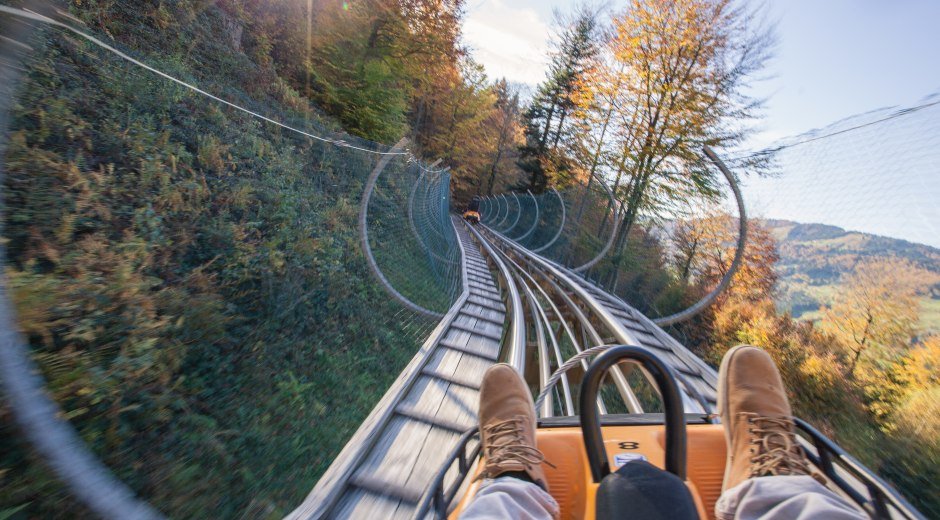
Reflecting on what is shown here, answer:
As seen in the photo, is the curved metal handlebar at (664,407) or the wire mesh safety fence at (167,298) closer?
the curved metal handlebar at (664,407)

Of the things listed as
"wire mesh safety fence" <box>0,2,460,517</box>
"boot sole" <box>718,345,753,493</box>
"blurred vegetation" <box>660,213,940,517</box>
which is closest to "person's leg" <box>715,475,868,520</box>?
"boot sole" <box>718,345,753,493</box>

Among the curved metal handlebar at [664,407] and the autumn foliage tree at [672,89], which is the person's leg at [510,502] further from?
the autumn foliage tree at [672,89]

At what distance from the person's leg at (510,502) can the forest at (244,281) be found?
160 cm

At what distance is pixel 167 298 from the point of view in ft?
7.48

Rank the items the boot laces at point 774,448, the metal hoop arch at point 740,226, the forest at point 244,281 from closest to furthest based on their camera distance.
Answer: the boot laces at point 774,448
the forest at point 244,281
the metal hoop arch at point 740,226

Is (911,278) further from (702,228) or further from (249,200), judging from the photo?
(249,200)

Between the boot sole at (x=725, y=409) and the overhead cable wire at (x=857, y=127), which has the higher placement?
the overhead cable wire at (x=857, y=127)

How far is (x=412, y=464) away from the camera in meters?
1.78

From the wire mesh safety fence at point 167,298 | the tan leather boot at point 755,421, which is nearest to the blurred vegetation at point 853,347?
the tan leather boot at point 755,421

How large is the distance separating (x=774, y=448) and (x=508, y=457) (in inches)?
37.5

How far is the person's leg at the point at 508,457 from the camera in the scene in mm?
1075

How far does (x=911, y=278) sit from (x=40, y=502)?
7404 mm

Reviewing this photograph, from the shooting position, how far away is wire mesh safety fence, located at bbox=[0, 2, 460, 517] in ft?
5.28

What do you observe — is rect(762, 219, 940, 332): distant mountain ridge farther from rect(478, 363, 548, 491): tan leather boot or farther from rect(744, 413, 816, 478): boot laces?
rect(478, 363, 548, 491): tan leather boot
